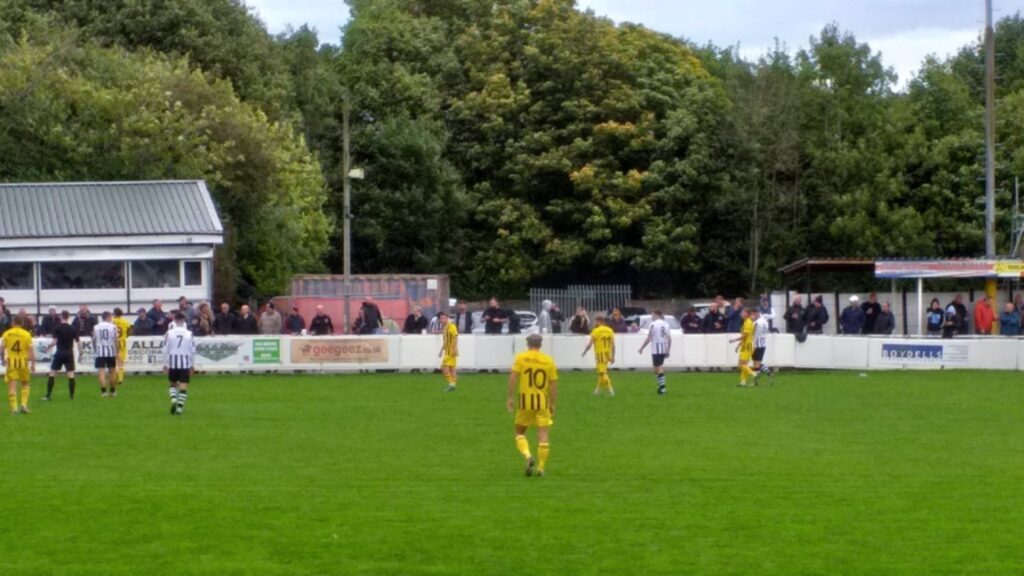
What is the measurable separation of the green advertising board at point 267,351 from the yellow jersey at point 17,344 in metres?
13.1

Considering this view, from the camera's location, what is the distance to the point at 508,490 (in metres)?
17.8

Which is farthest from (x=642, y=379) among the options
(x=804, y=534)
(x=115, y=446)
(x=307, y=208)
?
(x=307, y=208)

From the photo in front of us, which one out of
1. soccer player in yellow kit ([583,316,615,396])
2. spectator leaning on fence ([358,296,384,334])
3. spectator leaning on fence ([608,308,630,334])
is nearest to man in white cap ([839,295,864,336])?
spectator leaning on fence ([608,308,630,334])

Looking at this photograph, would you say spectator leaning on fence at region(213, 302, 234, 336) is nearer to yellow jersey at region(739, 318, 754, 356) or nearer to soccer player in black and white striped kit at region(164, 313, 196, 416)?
yellow jersey at region(739, 318, 754, 356)

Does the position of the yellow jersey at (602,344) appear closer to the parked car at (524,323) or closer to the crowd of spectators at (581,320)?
the crowd of spectators at (581,320)

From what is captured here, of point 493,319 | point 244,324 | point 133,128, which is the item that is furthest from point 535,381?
point 133,128

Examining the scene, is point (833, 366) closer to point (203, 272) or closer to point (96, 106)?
point (203, 272)

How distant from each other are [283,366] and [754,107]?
31.9m

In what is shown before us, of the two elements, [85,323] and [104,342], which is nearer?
[104,342]

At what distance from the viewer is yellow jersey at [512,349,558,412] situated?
18938 millimetres

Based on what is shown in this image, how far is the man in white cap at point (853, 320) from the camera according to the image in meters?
44.5

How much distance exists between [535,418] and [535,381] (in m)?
0.45

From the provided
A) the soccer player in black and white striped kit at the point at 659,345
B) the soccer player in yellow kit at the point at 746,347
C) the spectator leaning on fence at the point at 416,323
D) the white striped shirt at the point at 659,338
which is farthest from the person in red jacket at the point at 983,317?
the spectator leaning on fence at the point at 416,323

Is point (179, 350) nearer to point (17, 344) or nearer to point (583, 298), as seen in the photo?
point (17, 344)
